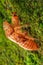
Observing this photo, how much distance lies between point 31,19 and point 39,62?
43cm

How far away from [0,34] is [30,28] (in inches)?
25.7

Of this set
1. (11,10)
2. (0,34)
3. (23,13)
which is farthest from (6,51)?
(23,13)

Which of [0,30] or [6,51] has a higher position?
[0,30]

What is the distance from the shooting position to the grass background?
7.61ft

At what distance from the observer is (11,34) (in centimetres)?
252

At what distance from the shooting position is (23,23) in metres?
2.59

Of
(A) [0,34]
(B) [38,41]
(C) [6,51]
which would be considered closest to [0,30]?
(A) [0,34]

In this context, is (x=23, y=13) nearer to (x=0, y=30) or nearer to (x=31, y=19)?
(x=31, y=19)

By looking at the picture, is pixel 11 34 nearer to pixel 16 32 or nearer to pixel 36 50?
pixel 16 32

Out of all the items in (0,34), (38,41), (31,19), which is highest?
(31,19)

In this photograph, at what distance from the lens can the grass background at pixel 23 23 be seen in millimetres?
2318

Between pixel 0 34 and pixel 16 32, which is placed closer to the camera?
pixel 16 32

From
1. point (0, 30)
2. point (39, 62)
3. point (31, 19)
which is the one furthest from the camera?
point (0, 30)

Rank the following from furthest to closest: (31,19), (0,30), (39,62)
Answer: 1. (0,30)
2. (39,62)
3. (31,19)
